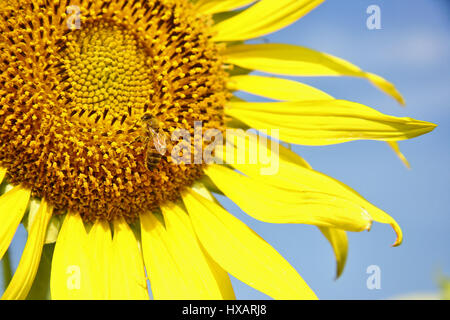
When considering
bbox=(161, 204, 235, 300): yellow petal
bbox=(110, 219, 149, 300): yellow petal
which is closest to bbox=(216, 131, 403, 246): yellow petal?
bbox=(161, 204, 235, 300): yellow petal

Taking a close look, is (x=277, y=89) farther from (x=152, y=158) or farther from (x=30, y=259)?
(x=30, y=259)

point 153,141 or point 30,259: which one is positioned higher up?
point 153,141

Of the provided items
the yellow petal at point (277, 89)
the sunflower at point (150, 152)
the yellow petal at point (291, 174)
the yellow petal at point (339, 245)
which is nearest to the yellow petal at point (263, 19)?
the sunflower at point (150, 152)

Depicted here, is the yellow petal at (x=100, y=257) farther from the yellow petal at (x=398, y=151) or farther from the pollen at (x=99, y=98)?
the yellow petal at (x=398, y=151)

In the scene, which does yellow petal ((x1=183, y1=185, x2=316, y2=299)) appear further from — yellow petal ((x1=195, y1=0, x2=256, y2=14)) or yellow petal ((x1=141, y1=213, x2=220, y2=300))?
yellow petal ((x1=195, y1=0, x2=256, y2=14))

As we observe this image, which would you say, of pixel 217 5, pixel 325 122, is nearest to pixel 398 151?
pixel 325 122

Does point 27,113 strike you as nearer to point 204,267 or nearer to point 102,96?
point 102,96

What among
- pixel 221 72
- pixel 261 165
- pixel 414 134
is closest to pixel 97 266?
pixel 261 165
